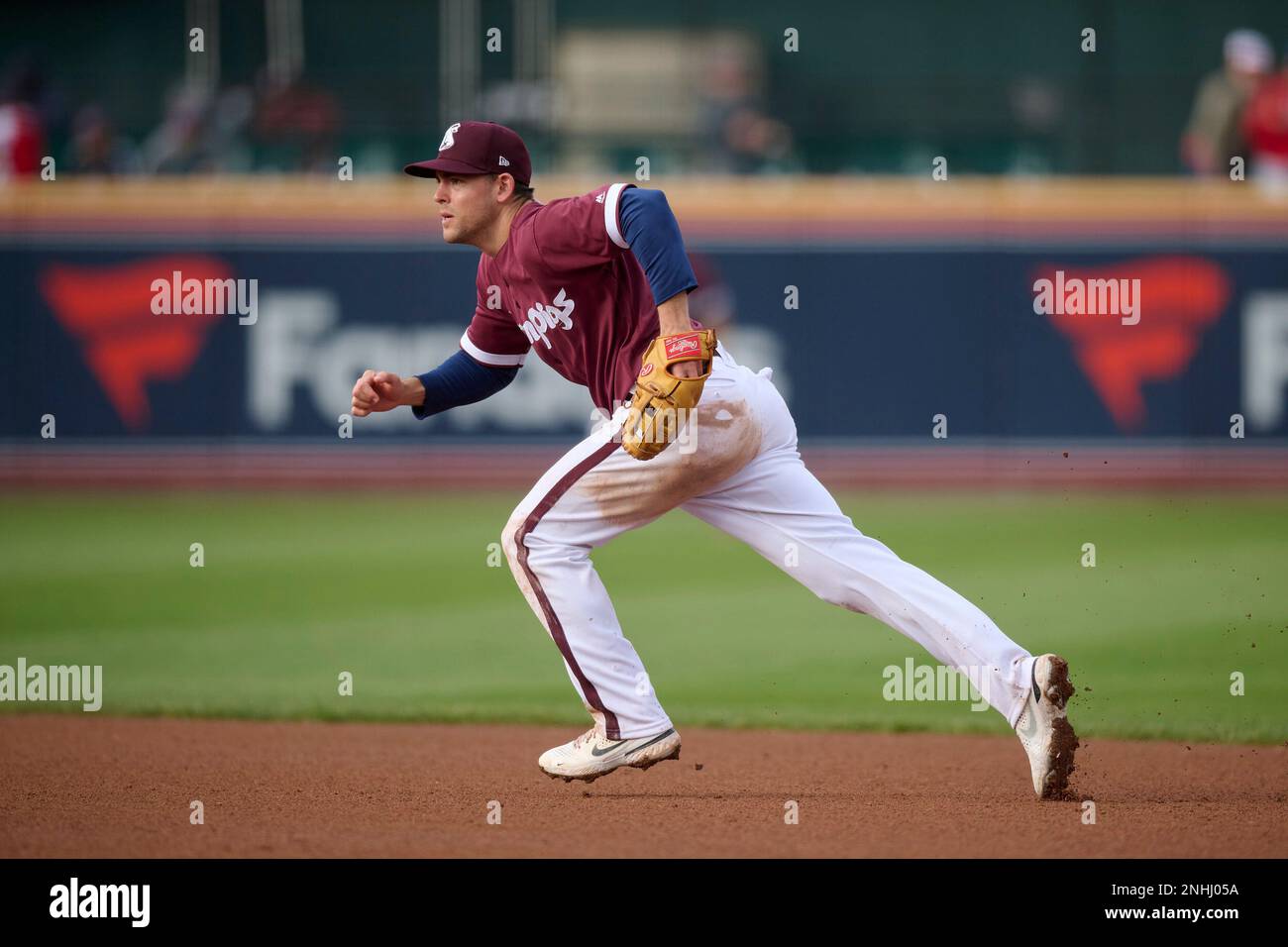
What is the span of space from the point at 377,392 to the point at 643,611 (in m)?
4.59

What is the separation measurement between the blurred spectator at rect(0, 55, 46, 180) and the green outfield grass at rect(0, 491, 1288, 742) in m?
3.55

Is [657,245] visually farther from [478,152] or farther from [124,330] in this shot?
[124,330]

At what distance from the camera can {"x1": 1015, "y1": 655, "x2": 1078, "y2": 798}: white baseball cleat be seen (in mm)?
4848

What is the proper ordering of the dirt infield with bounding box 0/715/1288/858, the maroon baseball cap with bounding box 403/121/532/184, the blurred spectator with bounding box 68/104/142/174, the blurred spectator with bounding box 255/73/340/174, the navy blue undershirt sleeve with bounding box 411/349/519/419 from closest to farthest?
the dirt infield with bounding box 0/715/1288/858
the maroon baseball cap with bounding box 403/121/532/184
the navy blue undershirt sleeve with bounding box 411/349/519/419
the blurred spectator with bounding box 68/104/142/174
the blurred spectator with bounding box 255/73/340/174

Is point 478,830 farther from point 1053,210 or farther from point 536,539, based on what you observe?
point 1053,210

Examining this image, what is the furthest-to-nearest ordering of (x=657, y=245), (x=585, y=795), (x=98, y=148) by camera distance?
(x=98, y=148) → (x=585, y=795) → (x=657, y=245)

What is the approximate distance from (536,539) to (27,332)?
11.2 m

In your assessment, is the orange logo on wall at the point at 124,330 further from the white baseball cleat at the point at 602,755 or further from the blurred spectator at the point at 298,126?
the white baseball cleat at the point at 602,755

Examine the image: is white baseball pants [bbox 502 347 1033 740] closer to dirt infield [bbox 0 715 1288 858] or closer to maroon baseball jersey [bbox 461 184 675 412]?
maroon baseball jersey [bbox 461 184 675 412]

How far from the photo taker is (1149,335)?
1477cm

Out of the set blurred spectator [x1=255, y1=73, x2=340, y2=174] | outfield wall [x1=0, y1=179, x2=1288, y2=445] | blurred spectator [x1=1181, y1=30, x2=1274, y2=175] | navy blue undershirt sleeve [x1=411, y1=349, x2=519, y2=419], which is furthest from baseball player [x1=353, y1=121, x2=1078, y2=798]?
blurred spectator [x1=255, y1=73, x2=340, y2=174]

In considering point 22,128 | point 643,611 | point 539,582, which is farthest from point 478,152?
point 22,128

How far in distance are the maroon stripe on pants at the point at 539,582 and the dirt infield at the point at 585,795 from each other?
0.31 m

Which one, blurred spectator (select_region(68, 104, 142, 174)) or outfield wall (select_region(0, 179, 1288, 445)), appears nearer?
outfield wall (select_region(0, 179, 1288, 445))
